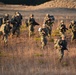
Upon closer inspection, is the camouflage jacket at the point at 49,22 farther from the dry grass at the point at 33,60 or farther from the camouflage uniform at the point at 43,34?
the camouflage uniform at the point at 43,34

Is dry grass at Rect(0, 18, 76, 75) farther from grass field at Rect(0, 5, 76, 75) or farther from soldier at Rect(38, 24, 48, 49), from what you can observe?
soldier at Rect(38, 24, 48, 49)

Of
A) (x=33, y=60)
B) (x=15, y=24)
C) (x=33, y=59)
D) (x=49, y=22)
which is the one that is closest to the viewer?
(x=33, y=60)

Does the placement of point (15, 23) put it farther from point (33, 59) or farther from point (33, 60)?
point (33, 60)

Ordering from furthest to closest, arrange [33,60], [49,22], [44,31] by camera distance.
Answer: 1. [49,22]
2. [44,31]
3. [33,60]

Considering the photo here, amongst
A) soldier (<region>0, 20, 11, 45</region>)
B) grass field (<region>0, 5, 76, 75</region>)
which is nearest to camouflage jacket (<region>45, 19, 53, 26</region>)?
grass field (<region>0, 5, 76, 75</region>)

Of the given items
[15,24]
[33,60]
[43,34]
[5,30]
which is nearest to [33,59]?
[33,60]

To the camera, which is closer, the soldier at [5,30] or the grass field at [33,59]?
the grass field at [33,59]

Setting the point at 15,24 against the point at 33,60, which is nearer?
the point at 33,60

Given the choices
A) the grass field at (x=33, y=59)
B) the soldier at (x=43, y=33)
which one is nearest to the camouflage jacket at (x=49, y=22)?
the grass field at (x=33, y=59)

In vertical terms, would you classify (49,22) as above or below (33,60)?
above

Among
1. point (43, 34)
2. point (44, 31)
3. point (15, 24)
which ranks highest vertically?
point (15, 24)

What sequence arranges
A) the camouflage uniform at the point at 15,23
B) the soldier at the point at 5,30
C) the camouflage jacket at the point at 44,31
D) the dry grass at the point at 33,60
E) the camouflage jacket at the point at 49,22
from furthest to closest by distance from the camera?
1. the camouflage jacket at the point at 49,22
2. the camouflage uniform at the point at 15,23
3. the soldier at the point at 5,30
4. the camouflage jacket at the point at 44,31
5. the dry grass at the point at 33,60

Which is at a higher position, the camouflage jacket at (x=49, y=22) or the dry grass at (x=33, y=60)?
the camouflage jacket at (x=49, y=22)

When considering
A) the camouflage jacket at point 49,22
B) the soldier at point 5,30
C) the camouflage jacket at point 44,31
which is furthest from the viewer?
the camouflage jacket at point 49,22
